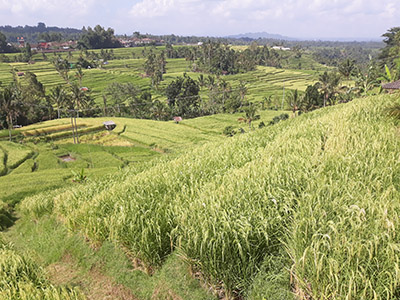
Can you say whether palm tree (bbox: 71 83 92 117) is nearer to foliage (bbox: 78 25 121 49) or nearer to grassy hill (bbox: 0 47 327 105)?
grassy hill (bbox: 0 47 327 105)

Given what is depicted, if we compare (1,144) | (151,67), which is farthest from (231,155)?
(151,67)

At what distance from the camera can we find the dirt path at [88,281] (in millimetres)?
4852

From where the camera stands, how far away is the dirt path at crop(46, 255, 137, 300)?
485 centimetres

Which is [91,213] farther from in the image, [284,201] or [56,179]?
[56,179]

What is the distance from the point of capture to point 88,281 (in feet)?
17.7

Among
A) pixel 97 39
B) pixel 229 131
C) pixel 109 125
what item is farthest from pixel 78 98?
pixel 97 39

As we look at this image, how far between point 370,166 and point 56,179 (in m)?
21.7

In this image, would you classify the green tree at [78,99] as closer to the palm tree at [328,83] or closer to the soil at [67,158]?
the soil at [67,158]

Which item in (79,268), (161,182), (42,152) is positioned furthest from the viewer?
(42,152)

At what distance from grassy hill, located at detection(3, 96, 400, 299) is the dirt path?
31cm

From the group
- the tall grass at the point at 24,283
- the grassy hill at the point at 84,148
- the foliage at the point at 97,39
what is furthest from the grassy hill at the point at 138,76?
the tall grass at the point at 24,283

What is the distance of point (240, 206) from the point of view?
5.09 meters

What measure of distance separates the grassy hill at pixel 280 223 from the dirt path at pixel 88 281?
31 cm

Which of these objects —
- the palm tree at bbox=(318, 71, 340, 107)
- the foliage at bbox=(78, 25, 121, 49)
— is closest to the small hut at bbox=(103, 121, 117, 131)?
the palm tree at bbox=(318, 71, 340, 107)
